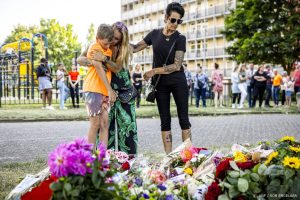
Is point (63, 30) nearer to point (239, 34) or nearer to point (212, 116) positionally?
point (239, 34)

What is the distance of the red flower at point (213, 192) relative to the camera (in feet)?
8.68

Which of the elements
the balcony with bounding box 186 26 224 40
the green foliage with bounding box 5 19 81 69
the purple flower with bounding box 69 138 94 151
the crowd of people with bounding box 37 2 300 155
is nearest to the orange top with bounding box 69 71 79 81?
the crowd of people with bounding box 37 2 300 155

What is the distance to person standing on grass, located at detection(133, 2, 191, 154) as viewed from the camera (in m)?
5.34

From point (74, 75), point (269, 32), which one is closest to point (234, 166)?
point (74, 75)

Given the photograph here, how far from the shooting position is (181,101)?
5.61 metres

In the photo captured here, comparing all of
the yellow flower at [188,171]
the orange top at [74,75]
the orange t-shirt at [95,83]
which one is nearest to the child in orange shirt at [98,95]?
the orange t-shirt at [95,83]

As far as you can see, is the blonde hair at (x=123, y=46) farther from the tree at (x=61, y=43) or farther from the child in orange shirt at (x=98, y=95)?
the tree at (x=61, y=43)

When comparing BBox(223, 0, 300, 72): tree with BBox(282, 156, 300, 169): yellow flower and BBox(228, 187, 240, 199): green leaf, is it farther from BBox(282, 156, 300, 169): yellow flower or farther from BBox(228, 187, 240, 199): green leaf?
BBox(228, 187, 240, 199): green leaf

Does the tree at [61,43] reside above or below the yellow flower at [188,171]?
above

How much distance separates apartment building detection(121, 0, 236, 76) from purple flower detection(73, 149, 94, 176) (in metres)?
54.3

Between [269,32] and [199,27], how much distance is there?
1426 inches

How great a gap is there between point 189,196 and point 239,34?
106 ft

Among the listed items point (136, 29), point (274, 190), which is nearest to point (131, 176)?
point (274, 190)

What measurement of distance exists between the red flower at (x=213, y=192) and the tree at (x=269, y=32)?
28454mm
